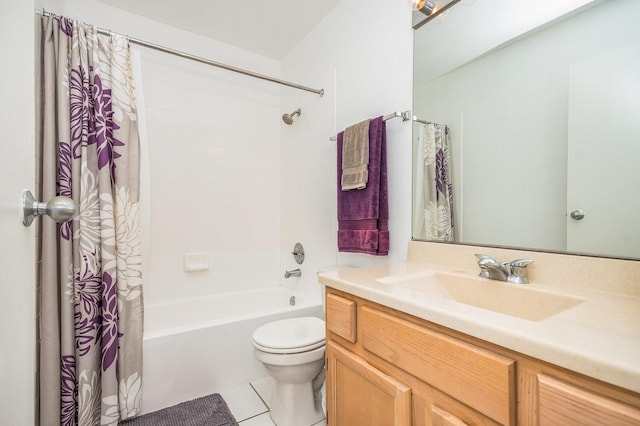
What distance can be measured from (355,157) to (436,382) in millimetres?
1118

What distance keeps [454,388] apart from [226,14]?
2360 mm

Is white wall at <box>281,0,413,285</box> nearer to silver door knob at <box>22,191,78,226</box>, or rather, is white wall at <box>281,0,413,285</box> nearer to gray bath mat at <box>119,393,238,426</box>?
gray bath mat at <box>119,393,238,426</box>

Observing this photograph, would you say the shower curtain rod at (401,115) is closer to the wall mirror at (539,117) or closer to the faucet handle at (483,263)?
the wall mirror at (539,117)

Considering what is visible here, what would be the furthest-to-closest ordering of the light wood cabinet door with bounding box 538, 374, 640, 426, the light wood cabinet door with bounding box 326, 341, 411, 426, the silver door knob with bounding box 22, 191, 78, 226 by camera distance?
the light wood cabinet door with bounding box 326, 341, 411, 426
the silver door knob with bounding box 22, 191, 78, 226
the light wood cabinet door with bounding box 538, 374, 640, 426

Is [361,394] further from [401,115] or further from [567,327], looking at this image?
[401,115]

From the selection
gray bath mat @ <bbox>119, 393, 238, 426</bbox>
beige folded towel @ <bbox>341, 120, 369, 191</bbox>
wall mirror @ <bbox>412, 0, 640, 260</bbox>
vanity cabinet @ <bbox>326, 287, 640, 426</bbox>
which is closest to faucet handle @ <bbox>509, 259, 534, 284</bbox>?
wall mirror @ <bbox>412, 0, 640, 260</bbox>

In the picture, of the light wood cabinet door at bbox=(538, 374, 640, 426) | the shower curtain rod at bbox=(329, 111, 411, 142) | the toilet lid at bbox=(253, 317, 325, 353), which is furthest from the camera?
the shower curtain rod at bbox=(329, 111, 411, 142)

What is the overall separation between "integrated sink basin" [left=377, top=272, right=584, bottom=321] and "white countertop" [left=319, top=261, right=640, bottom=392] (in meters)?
0.02

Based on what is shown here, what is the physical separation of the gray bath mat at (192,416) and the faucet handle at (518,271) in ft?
4.56

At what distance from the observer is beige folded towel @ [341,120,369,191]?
1489 millimetres

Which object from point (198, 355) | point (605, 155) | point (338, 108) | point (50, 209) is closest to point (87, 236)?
point (198, 355)

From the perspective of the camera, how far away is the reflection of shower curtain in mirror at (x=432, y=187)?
4.26 feet

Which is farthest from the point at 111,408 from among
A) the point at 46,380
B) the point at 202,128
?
the point at 202,128

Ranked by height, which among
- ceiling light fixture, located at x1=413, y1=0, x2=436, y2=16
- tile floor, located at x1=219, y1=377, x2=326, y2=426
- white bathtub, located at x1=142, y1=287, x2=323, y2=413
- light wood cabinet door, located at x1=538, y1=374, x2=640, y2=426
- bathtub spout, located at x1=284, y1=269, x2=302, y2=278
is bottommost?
tile floor, located at x1=219, y1=377, x2=326, y2=426
